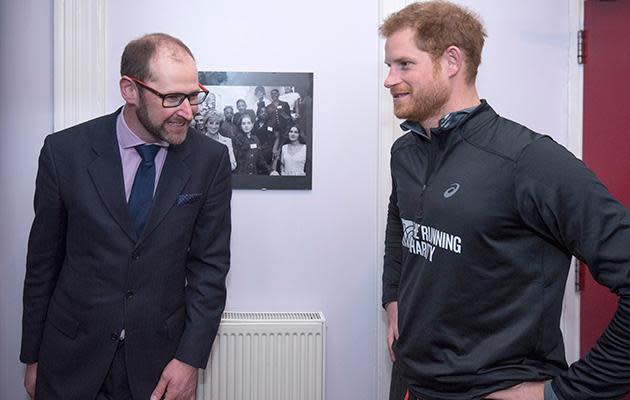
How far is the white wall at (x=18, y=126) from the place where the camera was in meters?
2.19

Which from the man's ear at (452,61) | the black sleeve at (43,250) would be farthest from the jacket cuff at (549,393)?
the black sleeve at (43,250)

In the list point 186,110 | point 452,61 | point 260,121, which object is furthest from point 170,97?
point 452,61

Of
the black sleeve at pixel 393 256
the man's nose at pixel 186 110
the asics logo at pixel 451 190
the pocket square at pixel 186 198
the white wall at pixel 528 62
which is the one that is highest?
the white wall at pixel 528 62

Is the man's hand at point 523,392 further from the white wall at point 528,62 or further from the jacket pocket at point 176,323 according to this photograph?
the white wall at point 528,62

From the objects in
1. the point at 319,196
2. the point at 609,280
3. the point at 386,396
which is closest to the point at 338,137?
the point at 319,196

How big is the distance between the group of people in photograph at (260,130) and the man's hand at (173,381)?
837 millimetres

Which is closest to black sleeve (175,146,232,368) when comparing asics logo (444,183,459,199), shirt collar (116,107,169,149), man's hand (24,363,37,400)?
shirt collar (116,107,169,149)

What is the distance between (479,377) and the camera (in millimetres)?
1349

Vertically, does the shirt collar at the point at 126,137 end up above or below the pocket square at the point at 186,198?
above

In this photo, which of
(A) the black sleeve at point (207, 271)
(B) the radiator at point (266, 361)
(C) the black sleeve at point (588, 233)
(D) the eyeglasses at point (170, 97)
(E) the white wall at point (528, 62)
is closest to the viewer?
(C) the black sleeve at point (588, 233)

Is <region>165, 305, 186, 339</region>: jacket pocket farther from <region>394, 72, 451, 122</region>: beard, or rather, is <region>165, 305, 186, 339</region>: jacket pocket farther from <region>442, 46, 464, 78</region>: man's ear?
<region>442, 46, 464, 78</region>: man's ear

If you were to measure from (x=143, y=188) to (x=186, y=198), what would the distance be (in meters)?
0.14

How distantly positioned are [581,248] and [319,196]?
4.07 feet

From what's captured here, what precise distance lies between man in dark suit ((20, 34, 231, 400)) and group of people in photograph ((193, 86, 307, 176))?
44cm
